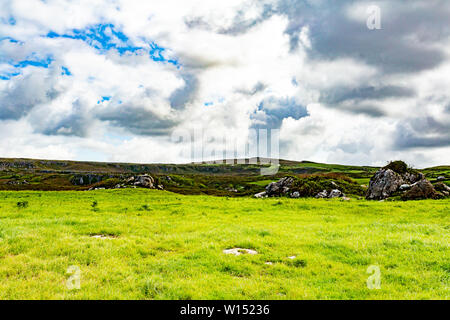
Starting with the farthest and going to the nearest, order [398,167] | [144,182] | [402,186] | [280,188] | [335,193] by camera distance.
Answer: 1. [144,182]
2. [280,188]
3. [335,193]
4. [398,167]
5. [402,186]

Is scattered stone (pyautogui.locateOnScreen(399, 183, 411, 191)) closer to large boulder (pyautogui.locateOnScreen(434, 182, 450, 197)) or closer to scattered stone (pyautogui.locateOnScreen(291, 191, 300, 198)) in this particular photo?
large boulder (pyautogui.locateOnScreen(434, 182, 450, 197))

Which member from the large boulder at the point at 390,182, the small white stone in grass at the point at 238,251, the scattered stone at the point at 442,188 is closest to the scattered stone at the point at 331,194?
the large boulder at the point at 390,182

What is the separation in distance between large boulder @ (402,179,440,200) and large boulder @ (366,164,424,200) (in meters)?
3.05

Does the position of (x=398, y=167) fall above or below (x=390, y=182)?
above

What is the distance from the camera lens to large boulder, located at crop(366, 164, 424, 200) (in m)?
44.5

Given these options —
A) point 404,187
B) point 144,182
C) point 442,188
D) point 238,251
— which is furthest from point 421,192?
point 144,182

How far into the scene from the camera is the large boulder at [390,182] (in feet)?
146

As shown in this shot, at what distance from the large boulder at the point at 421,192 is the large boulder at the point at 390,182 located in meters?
3.05

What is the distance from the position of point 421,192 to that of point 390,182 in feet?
17.4

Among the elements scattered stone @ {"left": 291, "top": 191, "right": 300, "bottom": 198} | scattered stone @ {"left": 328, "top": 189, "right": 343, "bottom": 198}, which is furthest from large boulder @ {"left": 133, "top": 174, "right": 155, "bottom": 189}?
Result: scattered stone @ {"left": 328, "top": 189, "right": 343, "bottom": 198}

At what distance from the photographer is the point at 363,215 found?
99.7ft

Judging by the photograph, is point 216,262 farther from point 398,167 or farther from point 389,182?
point 398,167

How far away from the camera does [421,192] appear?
131ft
